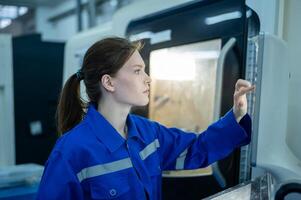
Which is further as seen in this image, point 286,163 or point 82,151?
point 286,163

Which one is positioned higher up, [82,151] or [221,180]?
[82,151]

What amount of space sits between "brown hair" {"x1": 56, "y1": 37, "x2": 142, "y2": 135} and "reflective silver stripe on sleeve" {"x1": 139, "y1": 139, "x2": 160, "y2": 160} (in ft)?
0.87

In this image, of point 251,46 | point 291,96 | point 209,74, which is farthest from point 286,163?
point 209,74

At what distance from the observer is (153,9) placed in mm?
2068

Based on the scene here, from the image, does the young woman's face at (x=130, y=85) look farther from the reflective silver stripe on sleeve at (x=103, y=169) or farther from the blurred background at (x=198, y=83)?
the blurred background at (x=198, y=83)

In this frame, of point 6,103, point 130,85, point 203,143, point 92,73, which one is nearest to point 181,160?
point 203,143

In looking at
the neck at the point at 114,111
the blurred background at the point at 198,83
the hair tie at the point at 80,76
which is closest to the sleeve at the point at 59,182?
the neck at the point at 114,111

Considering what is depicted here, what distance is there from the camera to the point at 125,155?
1316mm

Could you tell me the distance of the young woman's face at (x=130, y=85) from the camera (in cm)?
134

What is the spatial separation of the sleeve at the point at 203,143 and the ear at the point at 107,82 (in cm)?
31

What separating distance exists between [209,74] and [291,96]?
95 centimetres

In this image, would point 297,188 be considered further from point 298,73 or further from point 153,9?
point 153,9

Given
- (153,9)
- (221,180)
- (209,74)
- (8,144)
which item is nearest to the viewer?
(221,180)

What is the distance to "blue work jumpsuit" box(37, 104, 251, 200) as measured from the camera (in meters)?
1.21
